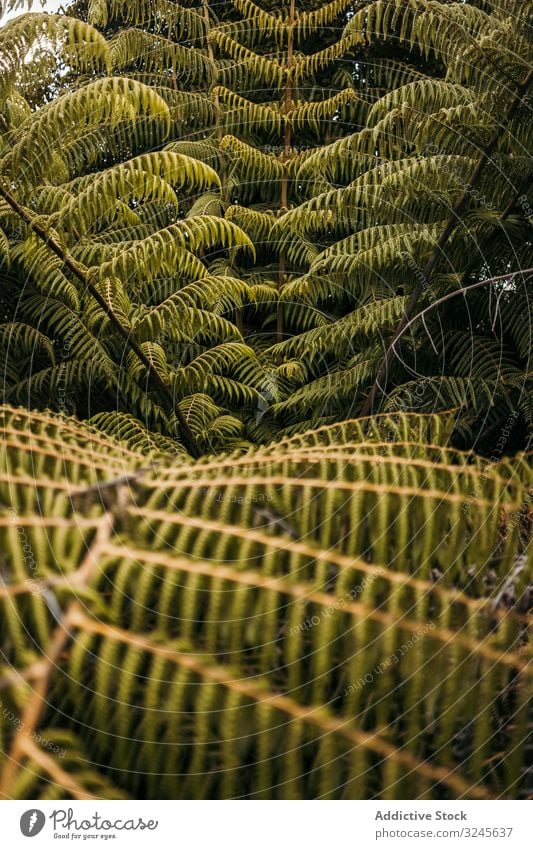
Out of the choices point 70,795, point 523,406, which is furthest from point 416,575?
point 523,406

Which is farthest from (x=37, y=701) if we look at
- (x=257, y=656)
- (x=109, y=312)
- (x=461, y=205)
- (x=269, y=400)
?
(x=461, y=205)

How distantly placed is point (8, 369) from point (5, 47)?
713 mm

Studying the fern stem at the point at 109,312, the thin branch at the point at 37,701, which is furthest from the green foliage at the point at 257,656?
the fern stem at the point at 109,312

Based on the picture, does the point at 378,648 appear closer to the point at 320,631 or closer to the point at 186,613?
the point at 320,631

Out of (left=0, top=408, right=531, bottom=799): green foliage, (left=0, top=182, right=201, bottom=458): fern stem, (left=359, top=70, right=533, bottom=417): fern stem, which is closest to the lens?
(left=0, top=408, right=531, bottom=799): green foliage
